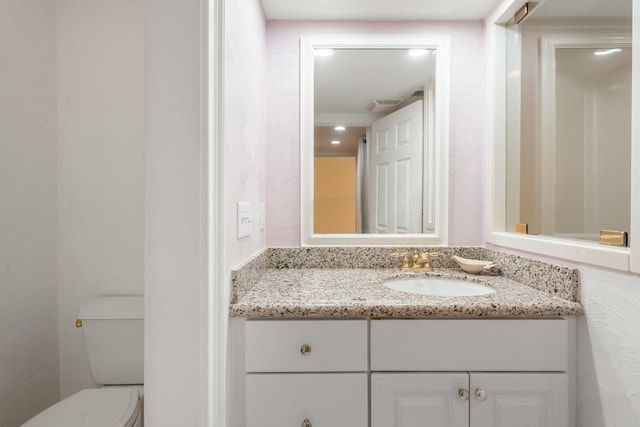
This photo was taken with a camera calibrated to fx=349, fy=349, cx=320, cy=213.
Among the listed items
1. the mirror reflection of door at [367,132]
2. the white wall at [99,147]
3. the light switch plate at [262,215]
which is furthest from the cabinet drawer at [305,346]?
the white wall at [99,147]

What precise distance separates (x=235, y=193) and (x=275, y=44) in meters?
0.87

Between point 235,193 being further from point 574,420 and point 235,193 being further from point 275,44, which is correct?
point 574,420

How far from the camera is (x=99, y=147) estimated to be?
5.28 feet

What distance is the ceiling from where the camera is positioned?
1422mm

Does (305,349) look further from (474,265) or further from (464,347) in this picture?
(474,265)

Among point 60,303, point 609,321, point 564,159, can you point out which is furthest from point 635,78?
point 60,303

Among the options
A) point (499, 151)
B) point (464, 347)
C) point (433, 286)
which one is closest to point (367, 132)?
point (499, 151)

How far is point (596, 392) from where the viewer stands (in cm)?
94

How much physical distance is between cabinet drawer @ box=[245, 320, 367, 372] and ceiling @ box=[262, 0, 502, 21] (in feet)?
4.08

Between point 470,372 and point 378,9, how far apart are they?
1404 mm

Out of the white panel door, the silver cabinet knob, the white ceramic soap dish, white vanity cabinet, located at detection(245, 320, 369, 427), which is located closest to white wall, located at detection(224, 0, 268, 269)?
white vanity cabinet, located at detection(245, 320, 369, 427)

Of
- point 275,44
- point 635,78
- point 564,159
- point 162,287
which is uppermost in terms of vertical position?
point 275,44

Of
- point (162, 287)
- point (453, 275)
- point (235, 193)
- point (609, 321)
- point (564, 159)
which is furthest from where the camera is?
point (453, 275)

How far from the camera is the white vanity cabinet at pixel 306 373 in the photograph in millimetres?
976
